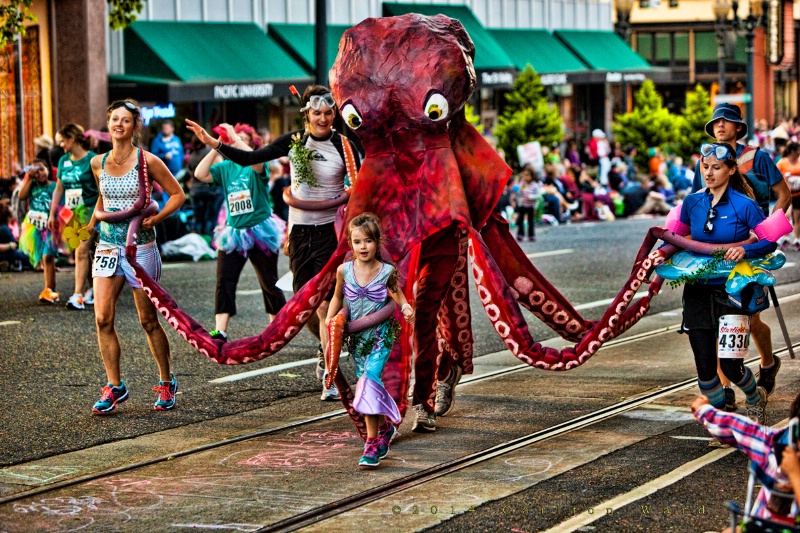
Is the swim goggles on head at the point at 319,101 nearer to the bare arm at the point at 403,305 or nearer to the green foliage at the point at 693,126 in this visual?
the bare arm at the point at 403,305

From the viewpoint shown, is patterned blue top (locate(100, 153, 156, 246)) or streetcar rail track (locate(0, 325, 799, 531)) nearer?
streetcar rail track (locate(0, 325, 799, 531))

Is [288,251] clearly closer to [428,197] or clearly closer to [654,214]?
[428,197]

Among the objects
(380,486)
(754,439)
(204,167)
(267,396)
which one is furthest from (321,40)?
(754,439)

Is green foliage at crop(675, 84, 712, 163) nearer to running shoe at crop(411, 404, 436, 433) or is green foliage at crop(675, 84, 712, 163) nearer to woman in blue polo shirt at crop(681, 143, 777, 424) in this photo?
woman in blue polo shirt at crop(681, 143, 777, 424)

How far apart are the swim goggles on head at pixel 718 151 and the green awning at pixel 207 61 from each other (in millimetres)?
17894

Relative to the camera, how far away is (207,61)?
25.7m

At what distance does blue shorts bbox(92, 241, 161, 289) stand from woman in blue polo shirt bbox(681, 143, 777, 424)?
3.25 meters

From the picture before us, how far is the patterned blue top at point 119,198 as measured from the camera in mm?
8477

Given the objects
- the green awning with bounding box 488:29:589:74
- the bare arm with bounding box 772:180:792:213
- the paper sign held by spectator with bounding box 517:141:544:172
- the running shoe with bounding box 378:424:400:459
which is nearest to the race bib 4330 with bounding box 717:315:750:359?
the bare arm with bounding box 772:180:792:213

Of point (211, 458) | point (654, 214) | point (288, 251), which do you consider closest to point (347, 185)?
point (288, 251)

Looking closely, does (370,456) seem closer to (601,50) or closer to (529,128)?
(529,128)

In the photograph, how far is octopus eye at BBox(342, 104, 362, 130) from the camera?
8039 mm

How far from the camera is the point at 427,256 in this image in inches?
312

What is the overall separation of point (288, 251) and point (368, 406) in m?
2.75
